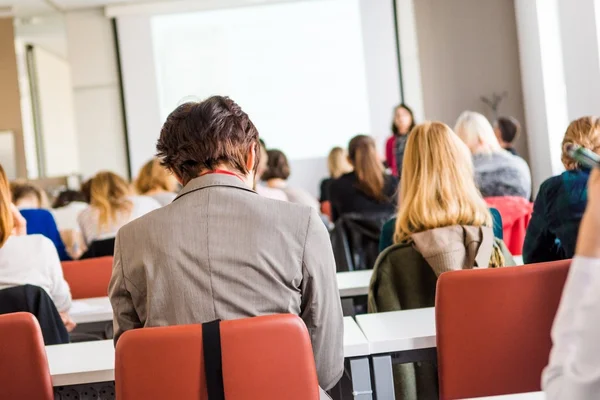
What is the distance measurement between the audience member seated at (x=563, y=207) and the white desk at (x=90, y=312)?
1.58 m

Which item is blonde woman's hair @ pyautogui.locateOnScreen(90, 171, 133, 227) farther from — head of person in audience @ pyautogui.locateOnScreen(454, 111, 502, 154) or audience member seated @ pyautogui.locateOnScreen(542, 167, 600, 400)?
audience member seated @ pyautogui.locateOnScreen(542, 167, 600, 400)

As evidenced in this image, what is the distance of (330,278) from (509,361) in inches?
20.8

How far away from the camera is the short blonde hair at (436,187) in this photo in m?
2.80

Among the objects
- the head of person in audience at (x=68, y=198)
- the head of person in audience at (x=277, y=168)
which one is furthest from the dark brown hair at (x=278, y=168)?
the head of person in audience at (x=68, y=198)

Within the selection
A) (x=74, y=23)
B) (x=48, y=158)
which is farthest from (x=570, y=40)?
(x=48, y=158)

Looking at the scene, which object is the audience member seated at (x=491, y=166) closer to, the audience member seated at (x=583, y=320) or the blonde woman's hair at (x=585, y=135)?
the blonde woman's hair at (x=585, y=135)

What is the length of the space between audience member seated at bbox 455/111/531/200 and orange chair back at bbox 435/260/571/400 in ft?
7.94

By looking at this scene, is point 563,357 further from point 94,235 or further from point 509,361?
point 94,235

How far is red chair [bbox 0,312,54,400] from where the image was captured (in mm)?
2109

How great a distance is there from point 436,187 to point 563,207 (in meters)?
0.43

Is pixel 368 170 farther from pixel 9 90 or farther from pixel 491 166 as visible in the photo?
pixel 9 90

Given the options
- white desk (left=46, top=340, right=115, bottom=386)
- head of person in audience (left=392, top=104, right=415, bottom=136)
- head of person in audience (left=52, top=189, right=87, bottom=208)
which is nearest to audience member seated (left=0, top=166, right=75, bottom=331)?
white desk (left=46, top=340, right=115, bottom=386)

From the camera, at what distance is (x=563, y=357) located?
0.90m

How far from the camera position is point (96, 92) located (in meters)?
10.7
